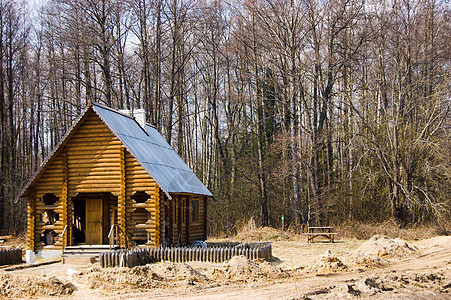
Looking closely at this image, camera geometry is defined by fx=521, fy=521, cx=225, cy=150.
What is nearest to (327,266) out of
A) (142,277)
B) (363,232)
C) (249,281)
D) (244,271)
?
(244,271)

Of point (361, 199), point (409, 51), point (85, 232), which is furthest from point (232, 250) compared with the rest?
point (409, 51)

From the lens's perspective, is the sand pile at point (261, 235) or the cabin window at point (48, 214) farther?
the sand pile at point (261, 235)

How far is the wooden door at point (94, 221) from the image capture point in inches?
880

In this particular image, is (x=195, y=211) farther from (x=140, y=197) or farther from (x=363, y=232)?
(x=363, y=232)

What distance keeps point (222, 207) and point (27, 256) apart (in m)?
15.2

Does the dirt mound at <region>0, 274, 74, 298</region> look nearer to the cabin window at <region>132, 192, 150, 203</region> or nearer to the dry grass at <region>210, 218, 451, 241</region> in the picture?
the cabin window at <region>132, 192, 150, 203</region>

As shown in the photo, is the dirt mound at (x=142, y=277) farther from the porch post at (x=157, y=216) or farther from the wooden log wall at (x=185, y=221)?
the wooden log wall at (x=185, y=221)

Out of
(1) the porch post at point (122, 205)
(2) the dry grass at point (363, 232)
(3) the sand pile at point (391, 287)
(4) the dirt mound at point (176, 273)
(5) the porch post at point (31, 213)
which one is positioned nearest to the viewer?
(3) the sand pile at point (391, 287)

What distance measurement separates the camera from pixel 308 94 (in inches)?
1164

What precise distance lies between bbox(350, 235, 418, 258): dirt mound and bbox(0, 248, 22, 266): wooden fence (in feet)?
43.9

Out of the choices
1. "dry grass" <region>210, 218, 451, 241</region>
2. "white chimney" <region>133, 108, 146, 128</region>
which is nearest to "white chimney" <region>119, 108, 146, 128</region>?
"white chimney" <region>133, 108, 146, 128</region>

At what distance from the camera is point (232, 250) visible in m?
19.3

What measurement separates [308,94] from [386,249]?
11521mm

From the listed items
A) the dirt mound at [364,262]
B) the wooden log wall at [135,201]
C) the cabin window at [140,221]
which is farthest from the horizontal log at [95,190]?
the dirt mound at [364,262]
